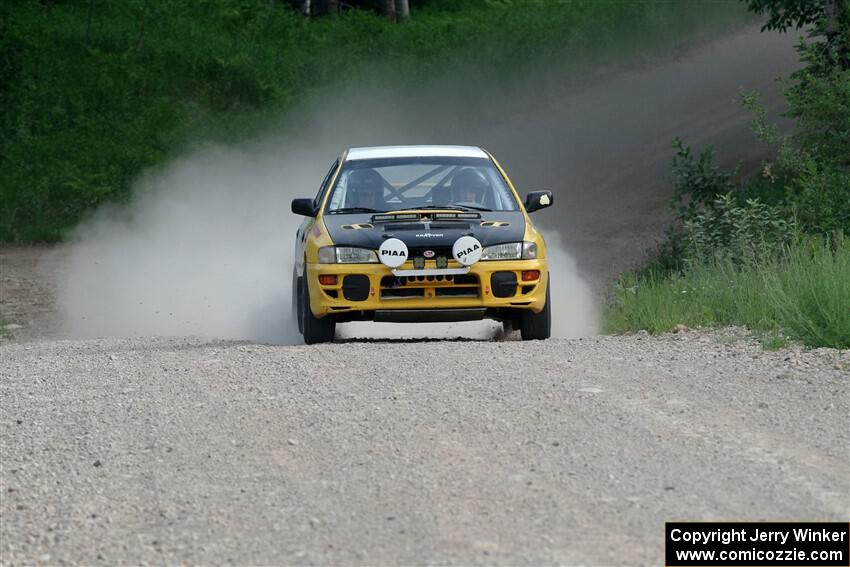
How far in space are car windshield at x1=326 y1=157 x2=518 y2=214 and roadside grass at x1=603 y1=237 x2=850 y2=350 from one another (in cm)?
152

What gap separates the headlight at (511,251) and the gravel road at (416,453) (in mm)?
1127

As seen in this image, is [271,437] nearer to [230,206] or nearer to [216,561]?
[216,561]

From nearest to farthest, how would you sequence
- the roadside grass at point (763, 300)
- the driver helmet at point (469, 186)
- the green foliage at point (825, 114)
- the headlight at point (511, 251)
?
the roadside grass at point (763, 300)
the headlight at point (511, 251)
the driver helmet at point (469, 186)
the green foliage at point (825, 114)

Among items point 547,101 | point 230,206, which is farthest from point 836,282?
point 547,101

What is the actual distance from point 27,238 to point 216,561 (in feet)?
60.3

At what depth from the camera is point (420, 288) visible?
464 inches

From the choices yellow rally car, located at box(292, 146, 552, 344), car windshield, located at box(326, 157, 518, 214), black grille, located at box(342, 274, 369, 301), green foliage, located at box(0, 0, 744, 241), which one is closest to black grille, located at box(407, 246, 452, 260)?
yellow rally car, located at box(292, 146, 552, 344)

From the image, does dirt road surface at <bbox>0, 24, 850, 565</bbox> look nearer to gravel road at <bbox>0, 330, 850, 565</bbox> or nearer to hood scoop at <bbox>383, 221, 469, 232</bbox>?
gravel road at <bbox>0, 330, 850, 565</bbox>

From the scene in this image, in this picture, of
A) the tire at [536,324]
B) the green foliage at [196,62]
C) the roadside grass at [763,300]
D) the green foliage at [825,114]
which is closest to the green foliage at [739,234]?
the roadside grass at [763,300]

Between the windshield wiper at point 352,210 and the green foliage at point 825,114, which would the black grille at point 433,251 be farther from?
the green foliage at point 825,114

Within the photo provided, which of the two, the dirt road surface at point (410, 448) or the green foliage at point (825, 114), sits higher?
the green foliage at point (825, 114)

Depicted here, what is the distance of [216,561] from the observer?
5.93m

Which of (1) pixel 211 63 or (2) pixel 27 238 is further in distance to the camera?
(1) pixel 211 63

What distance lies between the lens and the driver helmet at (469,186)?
1298 centimetres
